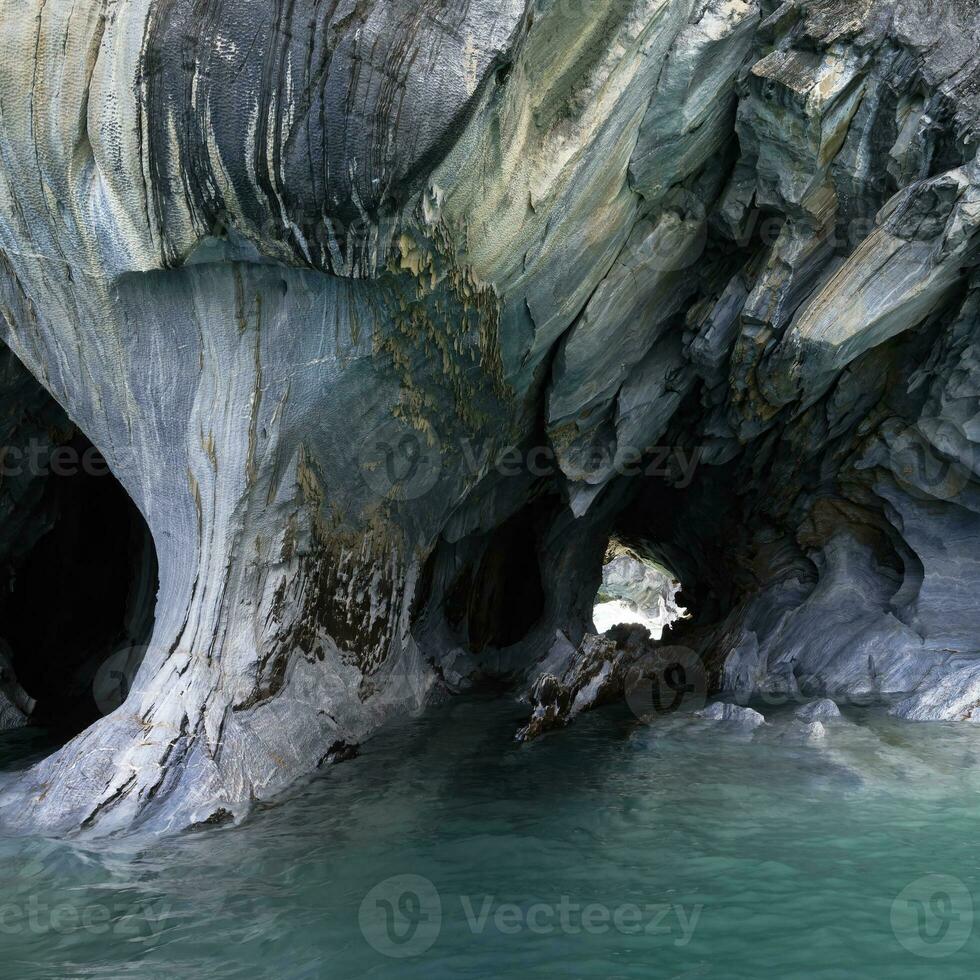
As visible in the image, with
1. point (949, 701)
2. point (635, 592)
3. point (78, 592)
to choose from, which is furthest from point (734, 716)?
point (635, 592)

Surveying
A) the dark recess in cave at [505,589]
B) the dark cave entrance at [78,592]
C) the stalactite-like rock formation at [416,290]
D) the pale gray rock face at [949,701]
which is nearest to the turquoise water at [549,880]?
the stalactite-like rock formation at [416,290]

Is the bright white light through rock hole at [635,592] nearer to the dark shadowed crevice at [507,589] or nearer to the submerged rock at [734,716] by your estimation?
the dark shadowed crevice at [507,589]

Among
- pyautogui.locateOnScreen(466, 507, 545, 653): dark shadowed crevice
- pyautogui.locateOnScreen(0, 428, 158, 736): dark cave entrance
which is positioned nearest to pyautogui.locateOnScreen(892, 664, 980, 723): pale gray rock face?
pyautogui.locateOnScreen(466, 507, 545, 653): dark shadowed crevice

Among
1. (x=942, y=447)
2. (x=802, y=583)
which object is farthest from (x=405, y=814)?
(x=802, y=583)

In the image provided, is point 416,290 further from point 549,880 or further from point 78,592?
point 78,592

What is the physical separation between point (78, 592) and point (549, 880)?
9941mm

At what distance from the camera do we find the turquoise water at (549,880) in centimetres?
397

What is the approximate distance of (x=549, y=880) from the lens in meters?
4.89

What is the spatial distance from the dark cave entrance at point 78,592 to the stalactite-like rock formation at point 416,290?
152 inches

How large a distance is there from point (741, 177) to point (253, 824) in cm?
711

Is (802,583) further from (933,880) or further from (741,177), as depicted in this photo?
(933,880)

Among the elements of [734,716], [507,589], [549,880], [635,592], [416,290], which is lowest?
[635,592]

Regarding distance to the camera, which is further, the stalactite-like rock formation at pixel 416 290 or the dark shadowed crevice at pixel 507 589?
the dark shadowed crevice at pixel 507 589

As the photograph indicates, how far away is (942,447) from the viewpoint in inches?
397
